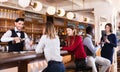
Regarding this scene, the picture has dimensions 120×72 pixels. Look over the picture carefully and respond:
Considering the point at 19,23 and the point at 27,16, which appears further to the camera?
the point at 27,16

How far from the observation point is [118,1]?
744cm

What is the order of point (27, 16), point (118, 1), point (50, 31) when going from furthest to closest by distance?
1. point (118, 1)
2. point (27, 16)
3. point (50, 31)

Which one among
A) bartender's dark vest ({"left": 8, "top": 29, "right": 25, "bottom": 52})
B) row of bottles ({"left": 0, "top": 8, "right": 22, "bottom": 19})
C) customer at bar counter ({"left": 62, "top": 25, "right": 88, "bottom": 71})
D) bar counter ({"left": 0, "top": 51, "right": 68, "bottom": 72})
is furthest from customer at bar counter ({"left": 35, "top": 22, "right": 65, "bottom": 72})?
row of bottles ({"left": 0, "top": 8, "right": 22, "bottom": 19})

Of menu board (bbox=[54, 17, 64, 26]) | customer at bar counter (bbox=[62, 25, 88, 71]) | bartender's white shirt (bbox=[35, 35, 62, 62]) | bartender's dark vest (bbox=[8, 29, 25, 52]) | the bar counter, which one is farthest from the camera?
Result: menu board (bbox=[54, 17, 64, 26])

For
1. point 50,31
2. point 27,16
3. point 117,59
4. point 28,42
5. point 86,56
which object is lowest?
point 117,59

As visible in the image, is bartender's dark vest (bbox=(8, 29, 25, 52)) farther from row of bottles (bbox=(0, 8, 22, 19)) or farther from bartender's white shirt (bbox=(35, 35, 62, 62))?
row of bottles (bbox=(0, 8, 22, 19))

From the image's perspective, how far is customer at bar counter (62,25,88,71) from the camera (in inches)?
130

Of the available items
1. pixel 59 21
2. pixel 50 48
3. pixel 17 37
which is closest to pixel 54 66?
pixel 50 48

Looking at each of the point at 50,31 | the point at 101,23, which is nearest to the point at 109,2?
the point at 101,23

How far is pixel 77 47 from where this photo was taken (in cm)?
334

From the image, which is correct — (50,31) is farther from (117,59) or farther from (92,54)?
(117,59)

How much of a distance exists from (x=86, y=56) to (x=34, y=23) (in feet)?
12.9

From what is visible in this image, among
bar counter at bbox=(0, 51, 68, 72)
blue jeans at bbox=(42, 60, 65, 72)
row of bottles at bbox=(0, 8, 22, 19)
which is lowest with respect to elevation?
blue jeans at bbox=(42, 60, 65, 72)

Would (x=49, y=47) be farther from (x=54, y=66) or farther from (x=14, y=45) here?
(x=14, y=45)
